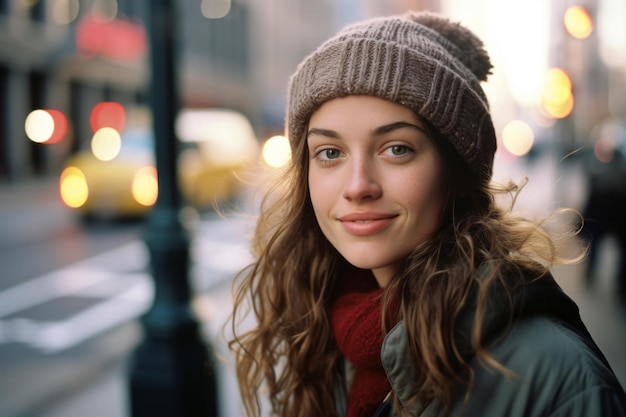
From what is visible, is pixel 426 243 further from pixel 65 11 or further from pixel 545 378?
pixel 65 11

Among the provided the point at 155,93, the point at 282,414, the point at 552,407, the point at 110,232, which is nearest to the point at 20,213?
the point at 110,232

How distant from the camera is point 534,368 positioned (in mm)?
1430

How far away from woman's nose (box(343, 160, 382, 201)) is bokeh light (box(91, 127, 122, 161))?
1350 centimetres

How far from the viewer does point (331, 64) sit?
5.84 ft

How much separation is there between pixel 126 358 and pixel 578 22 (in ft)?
25.4

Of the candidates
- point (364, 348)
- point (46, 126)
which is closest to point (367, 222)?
point (364, 348)

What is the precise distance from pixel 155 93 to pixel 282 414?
8.09 ft

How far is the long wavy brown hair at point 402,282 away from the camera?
5.17ft

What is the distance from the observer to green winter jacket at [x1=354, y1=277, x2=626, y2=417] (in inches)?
54.8

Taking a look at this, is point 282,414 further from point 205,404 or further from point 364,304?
point 205,404

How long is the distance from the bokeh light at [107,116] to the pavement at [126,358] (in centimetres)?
2149

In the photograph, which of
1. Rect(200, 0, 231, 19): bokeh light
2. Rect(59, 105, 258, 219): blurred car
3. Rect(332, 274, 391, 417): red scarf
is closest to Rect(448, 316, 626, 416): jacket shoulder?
Rect(332, 274, 391, 417): red scarf

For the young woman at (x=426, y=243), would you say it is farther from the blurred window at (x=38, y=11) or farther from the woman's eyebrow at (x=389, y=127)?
the blurred window at (x=38, y=11)

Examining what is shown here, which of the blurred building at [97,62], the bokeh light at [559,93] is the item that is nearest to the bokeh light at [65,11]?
the blurred building at [97,62]
